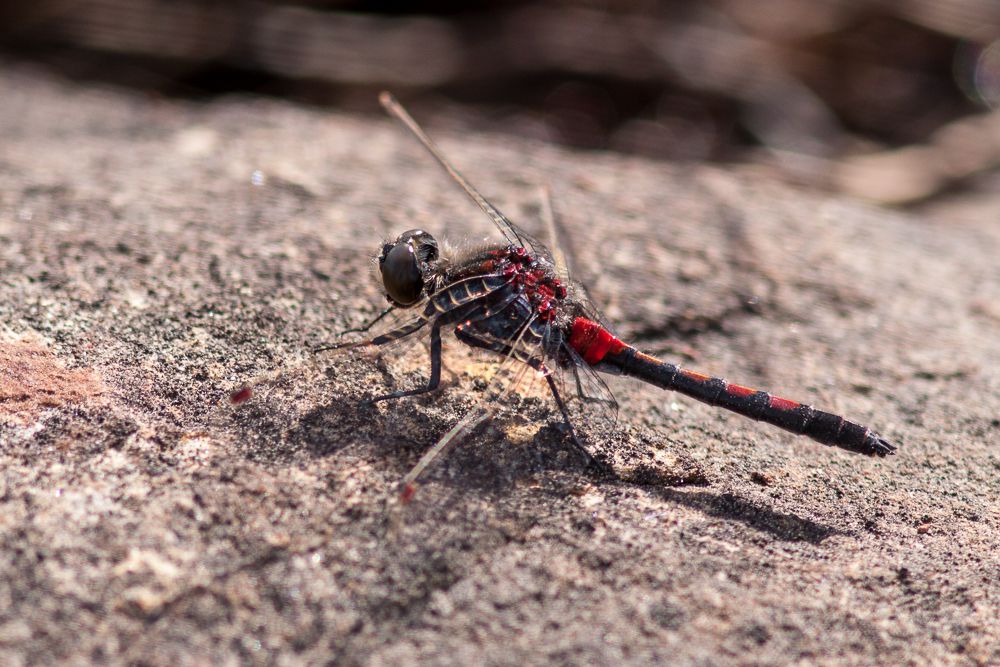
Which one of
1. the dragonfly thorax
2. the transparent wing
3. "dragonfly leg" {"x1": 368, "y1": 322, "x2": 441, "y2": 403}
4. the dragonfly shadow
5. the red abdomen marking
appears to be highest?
the transparent wing

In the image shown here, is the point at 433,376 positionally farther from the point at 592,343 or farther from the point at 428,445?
the point at 592,343

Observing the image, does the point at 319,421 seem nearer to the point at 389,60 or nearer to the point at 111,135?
the point at 111,135

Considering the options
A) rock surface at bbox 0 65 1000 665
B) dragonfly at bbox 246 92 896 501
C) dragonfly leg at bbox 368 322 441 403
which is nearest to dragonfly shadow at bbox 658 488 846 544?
rock surface at bbox 0 65 1000 665

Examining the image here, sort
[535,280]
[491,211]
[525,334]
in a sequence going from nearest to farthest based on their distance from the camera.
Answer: [525,334]
[535,280]
[491,211]

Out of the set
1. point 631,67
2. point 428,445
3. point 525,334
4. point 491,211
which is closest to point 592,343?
point 525,334

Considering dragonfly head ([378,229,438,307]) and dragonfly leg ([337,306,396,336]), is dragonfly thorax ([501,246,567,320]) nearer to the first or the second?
dragonfly head ([378,229,438,307])

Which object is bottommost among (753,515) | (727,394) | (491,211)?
(753,515)
